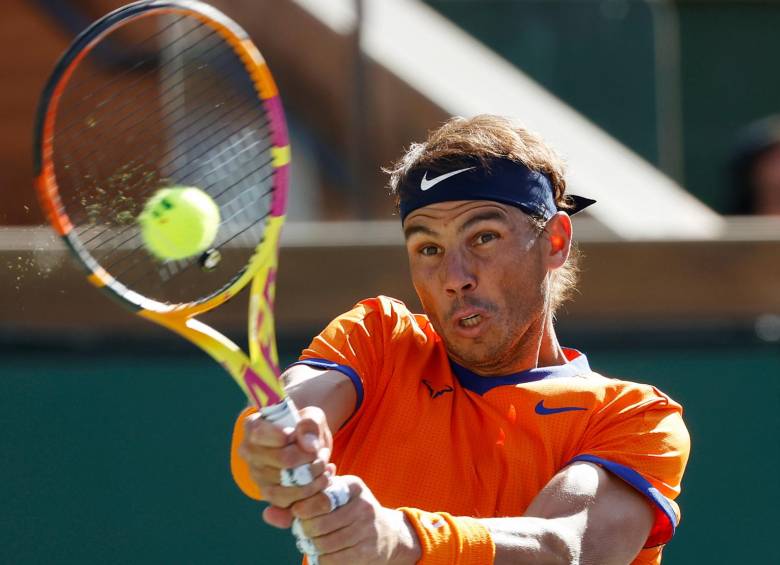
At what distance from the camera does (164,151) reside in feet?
13.7

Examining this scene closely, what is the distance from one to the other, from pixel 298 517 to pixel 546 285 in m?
1.04

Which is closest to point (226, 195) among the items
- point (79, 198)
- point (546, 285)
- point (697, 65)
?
point (79, 198)

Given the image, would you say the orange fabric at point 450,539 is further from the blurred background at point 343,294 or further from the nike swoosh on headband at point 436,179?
the blurred background at point 343,294

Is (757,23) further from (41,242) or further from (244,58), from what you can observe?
(244,58)

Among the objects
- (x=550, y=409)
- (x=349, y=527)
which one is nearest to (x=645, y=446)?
(x=550, y=409)

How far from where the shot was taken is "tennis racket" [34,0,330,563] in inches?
93.0

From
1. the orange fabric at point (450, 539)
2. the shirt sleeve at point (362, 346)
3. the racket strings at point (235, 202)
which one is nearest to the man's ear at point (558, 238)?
the shirt sleeve at point (362, 346)

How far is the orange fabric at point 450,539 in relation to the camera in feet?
7.69

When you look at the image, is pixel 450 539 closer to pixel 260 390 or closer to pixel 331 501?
pixel 331 501

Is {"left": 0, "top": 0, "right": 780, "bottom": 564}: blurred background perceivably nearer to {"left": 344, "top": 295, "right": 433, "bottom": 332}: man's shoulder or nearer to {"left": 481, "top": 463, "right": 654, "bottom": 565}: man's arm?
{"left": 344, "top": 295, "right": 433, "bottom": 332}: man's shoulder

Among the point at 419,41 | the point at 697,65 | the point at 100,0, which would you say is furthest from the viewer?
the point at 697,65

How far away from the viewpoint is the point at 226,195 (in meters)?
3.43

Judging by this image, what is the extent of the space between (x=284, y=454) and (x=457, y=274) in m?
0.76

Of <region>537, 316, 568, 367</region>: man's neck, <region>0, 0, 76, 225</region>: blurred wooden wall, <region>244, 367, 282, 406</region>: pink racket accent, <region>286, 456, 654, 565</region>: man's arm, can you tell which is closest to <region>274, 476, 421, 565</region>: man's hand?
<region>286, 456, 654, 565</region>: man's arm
